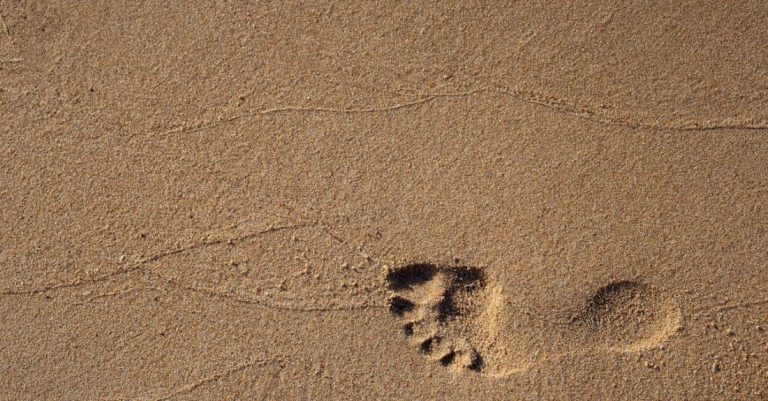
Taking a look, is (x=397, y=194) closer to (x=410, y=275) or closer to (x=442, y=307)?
(x=410, y=275)

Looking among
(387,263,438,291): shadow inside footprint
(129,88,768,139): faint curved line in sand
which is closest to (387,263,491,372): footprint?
(387,263,438,291): shadow inside footprint

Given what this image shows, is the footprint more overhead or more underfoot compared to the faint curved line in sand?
more underfoot

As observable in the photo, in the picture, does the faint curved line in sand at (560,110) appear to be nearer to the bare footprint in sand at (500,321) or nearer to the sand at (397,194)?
the sand at (397,194)

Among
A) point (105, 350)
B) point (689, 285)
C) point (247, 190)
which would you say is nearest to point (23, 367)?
point (105, 350)

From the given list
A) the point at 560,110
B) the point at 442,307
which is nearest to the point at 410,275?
the point at 442,307

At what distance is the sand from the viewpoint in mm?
2152

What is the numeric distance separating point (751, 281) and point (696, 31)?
3.17 feet

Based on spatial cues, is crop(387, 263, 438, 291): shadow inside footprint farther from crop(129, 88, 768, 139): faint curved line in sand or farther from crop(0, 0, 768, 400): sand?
crop(129, 88, 768, 139): faint curved line in sand

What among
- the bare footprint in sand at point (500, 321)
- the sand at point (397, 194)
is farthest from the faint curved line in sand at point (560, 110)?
the bare footprint in sand at point (500, 321)

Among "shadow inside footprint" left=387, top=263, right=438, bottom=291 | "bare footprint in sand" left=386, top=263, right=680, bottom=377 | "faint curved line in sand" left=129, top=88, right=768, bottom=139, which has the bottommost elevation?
"bare footprint in sand" left=386, top=263, right=680, bottom=377

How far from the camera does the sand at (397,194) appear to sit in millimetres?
2152

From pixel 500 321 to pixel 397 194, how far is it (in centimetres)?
63

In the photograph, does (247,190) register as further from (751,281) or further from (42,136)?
(751,281)

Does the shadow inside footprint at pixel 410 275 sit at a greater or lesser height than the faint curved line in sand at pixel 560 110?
lesser
